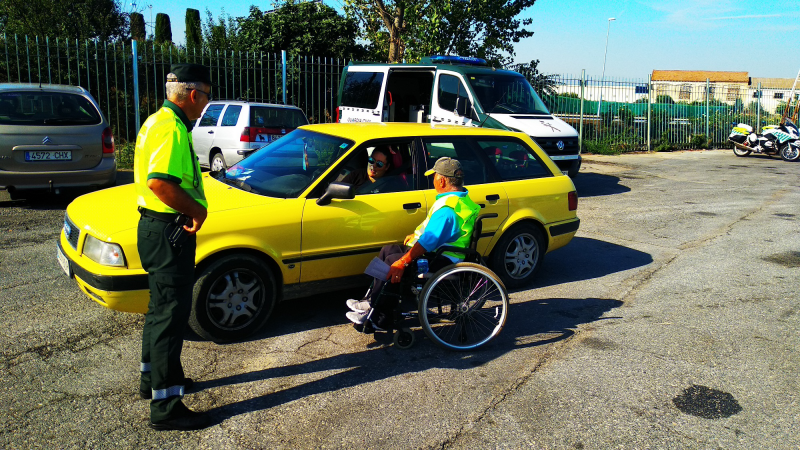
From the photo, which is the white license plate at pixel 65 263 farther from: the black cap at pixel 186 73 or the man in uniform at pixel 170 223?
the black cap at pixel 186 73

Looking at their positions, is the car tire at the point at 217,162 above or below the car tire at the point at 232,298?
above

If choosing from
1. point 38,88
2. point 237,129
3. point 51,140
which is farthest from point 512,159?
point 237,129

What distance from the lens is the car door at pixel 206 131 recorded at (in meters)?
12.6

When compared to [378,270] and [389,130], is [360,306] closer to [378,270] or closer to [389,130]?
[378,270]

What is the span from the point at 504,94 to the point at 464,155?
648 centimetres

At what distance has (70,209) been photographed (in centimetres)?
488

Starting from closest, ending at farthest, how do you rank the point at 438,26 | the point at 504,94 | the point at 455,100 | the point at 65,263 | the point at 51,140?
the point at 65,263
the point at 51,140
the point at 455,100
the point at 504,94
the point at 438,26

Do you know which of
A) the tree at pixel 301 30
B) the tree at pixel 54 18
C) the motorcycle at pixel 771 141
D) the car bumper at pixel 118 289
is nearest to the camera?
the car bumper at pixel 118 289

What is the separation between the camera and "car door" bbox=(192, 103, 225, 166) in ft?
41.3

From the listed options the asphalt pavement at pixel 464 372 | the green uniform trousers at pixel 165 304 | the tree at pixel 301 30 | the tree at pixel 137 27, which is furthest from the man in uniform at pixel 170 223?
the tree at pixel 137 27

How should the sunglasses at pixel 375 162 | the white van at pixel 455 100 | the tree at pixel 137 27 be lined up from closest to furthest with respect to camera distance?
1. the sunglasses at pixel 375 162
2. the white van at pixel 455 100
3. the tree at pixel 137 27

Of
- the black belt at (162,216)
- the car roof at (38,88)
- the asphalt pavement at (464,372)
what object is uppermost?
the car roof at (38,88)

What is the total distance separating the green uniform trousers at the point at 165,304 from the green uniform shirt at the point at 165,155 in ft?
0.52

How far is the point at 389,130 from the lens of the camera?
5648 millimetres
